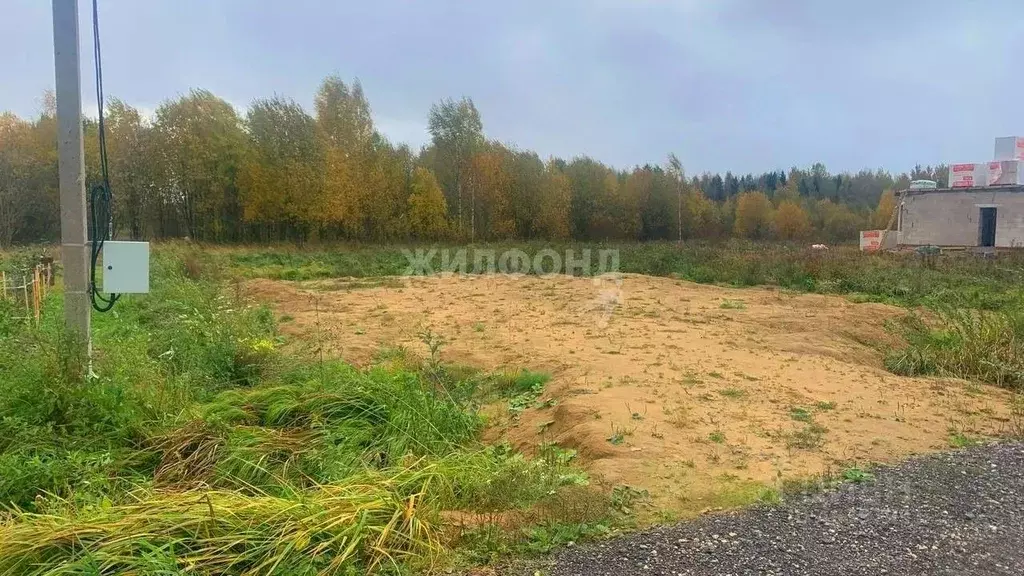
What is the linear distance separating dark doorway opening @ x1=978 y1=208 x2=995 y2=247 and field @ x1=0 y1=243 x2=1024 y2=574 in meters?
16.4

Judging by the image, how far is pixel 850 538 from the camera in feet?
8.94

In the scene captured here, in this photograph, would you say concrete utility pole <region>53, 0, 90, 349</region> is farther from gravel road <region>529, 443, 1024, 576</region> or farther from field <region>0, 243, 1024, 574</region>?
gravel road <region>529, 443, 1024, 576</region>

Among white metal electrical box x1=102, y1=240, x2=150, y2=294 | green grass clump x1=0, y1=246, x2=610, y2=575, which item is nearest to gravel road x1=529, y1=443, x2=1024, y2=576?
green grass clump x1=0, y1=246, x2=610, y2=575

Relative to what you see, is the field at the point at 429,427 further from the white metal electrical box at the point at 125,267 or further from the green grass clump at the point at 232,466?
the white metal electrical box at the point at 125,267

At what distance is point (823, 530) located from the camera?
2.80 meters

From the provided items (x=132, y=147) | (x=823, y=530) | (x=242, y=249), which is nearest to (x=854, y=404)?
(x=823, y=530)

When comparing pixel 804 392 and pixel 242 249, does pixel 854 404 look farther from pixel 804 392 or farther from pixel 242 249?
pixel 242 249

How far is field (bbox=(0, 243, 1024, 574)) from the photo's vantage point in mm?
2477

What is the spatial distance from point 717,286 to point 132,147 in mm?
24382

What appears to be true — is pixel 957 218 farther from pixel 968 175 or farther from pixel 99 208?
pixel 99 208

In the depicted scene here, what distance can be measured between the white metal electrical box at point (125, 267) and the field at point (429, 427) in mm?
502

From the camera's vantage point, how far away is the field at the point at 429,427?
248cm

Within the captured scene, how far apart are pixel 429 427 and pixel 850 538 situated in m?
2.44

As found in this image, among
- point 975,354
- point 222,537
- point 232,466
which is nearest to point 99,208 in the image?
point 232,466
